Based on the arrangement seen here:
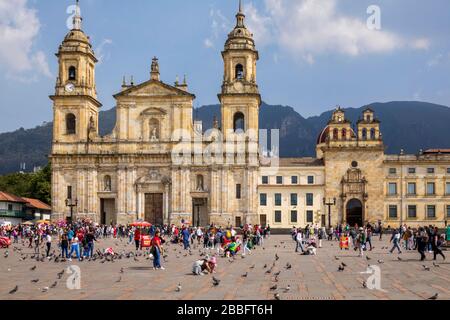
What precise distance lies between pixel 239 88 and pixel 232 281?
5049 centimetres

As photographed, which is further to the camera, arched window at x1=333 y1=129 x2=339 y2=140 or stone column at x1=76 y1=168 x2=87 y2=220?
arched window at x1=333 y1=129 x2=339 y2=140

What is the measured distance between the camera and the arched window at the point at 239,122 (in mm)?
73062

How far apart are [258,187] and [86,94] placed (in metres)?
20.4

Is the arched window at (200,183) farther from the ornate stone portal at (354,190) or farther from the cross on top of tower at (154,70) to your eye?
the ornate stone portal at (354,190)

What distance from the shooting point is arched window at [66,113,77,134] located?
75.1m

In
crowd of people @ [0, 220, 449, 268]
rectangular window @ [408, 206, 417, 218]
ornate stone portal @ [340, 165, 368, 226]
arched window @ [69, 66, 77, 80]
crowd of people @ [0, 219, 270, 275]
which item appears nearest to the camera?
crowd of people @ [0, 219, 270, 275]

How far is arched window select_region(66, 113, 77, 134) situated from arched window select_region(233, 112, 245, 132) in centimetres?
1668

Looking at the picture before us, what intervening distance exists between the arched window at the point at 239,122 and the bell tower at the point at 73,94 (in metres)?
14.5

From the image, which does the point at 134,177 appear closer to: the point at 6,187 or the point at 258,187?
the point at 258,187

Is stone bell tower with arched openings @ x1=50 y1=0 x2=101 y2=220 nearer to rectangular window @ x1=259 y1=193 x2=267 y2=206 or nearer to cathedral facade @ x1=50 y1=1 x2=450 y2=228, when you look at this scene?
cathedral facade @ x1=50 y1=1 x2=450 y2=228
